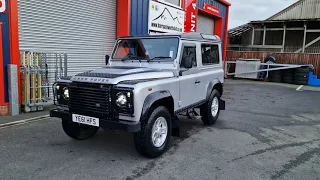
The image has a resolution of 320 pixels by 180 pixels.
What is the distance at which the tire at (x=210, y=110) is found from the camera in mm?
6363

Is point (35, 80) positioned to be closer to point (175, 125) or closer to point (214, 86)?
point (175, 125)

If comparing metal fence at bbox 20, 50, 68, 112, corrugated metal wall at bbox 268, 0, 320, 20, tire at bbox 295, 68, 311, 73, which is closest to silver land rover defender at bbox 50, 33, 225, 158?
metal fence at bbox 20, 50, 68, 112

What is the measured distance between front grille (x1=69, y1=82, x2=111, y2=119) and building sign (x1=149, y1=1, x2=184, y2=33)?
25.9ft

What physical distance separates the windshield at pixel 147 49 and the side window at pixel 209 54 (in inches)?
41.9

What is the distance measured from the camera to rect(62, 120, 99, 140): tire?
16.5ft

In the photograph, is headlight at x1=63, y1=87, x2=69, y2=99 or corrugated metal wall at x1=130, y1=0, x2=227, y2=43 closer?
headlight at x1=63, y1=87, x2=69, y2=99

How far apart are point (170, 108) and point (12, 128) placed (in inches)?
140

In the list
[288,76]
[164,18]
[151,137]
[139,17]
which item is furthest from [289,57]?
[151,137]

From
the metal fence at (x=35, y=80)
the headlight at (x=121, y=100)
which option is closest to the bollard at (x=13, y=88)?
the metal fence at (x=35, y=80)

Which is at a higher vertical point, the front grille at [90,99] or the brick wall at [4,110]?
the front grille at [90,99]

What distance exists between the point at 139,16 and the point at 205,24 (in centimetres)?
808

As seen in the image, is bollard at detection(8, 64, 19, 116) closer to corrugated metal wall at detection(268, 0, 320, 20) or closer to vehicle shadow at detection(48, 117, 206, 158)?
vehicle shadow at detection(48, 117, 206, 158)

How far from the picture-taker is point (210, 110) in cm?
645

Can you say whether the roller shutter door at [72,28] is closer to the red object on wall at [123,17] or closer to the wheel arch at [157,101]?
the red object on wall at [123,17]
